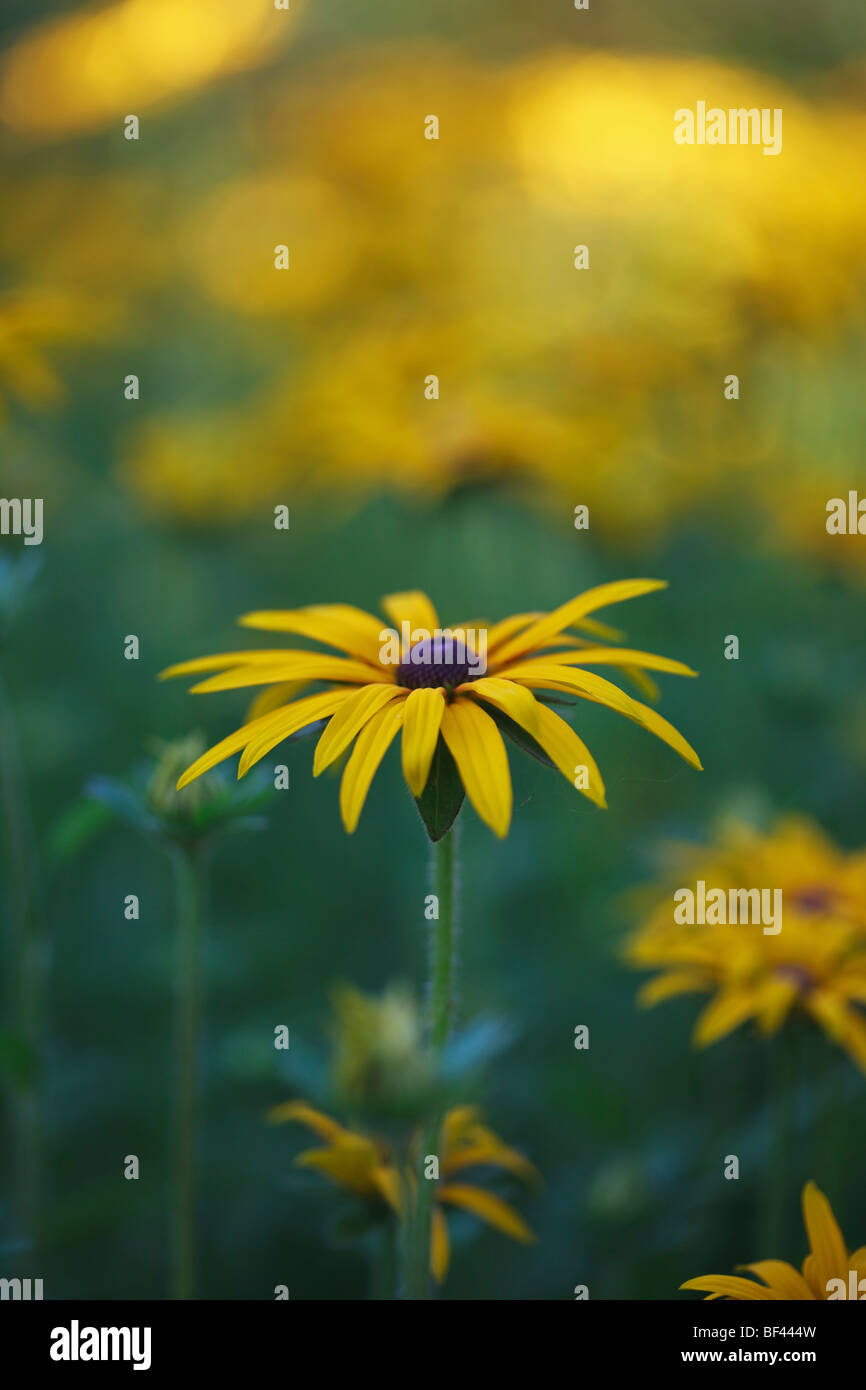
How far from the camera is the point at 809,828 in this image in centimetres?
226

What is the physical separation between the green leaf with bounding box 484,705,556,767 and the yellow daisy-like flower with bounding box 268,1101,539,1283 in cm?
42

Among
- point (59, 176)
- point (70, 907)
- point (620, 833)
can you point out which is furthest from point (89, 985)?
point (59, 176)

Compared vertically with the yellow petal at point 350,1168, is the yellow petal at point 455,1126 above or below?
above

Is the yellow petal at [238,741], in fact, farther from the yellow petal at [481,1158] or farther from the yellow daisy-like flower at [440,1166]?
the yellow petal at [481,1158]

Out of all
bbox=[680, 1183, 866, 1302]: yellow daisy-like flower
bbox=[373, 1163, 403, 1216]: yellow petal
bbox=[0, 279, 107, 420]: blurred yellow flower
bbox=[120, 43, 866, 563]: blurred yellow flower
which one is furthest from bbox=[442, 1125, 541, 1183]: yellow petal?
bbox=[120, 43, 866, 563]: blurred yellow flower

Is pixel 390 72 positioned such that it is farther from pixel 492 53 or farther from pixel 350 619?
pixel 350 619

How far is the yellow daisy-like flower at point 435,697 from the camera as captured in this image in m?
1.14

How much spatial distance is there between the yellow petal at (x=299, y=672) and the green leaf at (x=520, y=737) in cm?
19

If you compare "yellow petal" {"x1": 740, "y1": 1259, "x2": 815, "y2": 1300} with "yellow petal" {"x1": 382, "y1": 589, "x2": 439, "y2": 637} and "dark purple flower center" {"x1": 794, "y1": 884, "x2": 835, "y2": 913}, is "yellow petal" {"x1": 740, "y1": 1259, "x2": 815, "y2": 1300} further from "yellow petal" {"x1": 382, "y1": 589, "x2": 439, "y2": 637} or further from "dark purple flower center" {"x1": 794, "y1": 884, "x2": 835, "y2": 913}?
"yellow petal" {"x1": 382, "y1": 589, "x2": 439, "y2": 637}

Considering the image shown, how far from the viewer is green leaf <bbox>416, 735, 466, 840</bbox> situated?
115 cm

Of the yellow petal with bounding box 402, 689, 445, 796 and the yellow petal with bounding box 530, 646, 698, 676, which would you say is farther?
the yellow petal with bounding box 530, 646, 698, 676

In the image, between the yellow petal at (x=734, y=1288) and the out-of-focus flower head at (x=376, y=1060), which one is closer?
the out-of-focus flower head at (x=376, y=1060)

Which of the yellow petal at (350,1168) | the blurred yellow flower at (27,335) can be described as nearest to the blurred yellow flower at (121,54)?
the blurred yellow flower at (27,335)

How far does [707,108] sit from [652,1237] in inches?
104
